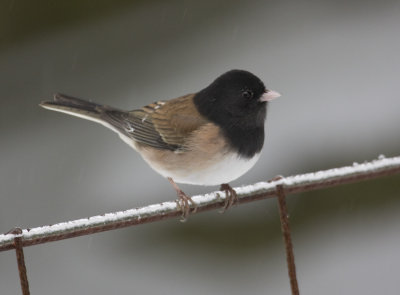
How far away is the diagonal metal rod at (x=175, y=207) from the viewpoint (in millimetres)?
1129

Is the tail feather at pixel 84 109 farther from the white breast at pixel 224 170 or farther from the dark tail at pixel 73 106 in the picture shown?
the white breast at pixel 224 170

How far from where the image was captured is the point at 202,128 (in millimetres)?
2127

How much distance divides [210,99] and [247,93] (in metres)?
0.13

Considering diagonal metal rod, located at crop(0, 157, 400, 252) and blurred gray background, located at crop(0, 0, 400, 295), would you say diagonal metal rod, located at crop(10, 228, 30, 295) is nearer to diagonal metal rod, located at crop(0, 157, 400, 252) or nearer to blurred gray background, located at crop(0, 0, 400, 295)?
diagonal metal rod, located at crop(0, 157, 400, 252)

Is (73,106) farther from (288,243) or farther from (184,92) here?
(184,92)

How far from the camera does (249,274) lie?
3299 millimetres

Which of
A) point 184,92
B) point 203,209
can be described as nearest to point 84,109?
A: point 203,209

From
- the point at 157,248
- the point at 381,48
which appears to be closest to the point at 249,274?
the point at 157,248

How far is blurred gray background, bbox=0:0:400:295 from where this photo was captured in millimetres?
3303

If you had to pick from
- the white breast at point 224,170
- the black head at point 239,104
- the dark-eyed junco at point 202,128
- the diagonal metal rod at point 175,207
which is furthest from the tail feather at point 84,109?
the diagonal metal rod at point 175,207

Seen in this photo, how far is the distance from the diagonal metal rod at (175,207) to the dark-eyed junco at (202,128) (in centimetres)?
59

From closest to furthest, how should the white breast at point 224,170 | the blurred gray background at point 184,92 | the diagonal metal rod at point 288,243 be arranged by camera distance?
the diagonal metal rod at point 288,243, the white breast at point 224,170, the blurred gray background at point 184,92

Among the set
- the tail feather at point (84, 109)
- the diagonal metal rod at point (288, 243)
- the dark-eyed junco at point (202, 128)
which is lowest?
the diagonal metal rod at point (288, 243)

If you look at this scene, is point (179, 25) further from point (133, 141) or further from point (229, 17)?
point (133, 141)
